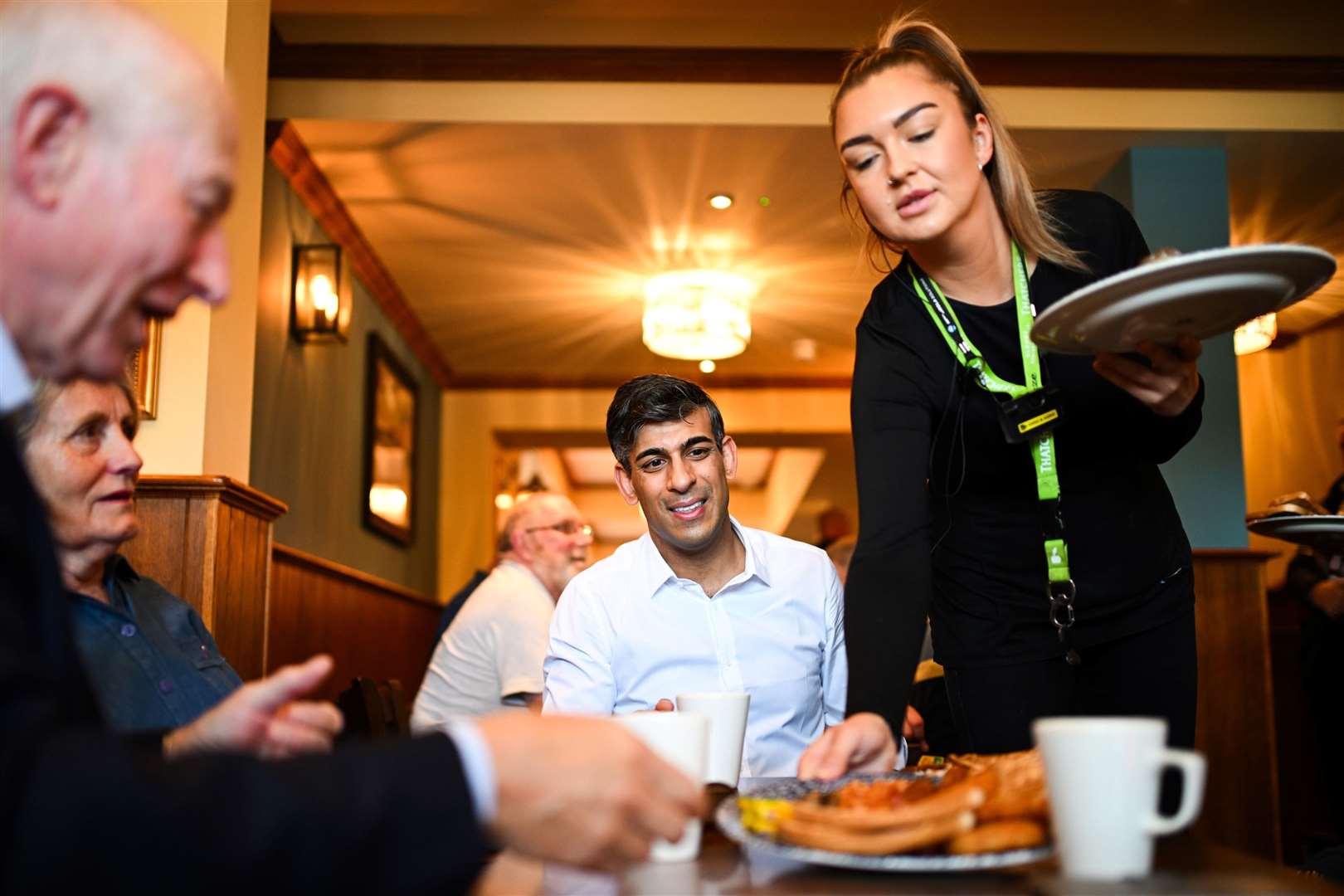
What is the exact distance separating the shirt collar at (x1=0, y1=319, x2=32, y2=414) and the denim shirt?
3.47ft

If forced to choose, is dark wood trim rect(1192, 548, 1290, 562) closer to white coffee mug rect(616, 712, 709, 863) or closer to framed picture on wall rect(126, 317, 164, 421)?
framed picture on wall rect(126, 317, 164, 421)

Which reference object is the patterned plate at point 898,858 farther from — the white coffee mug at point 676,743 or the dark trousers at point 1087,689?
the dark trousers at point 1087,689

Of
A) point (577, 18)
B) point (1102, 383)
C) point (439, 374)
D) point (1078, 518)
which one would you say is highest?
point (577, 18)

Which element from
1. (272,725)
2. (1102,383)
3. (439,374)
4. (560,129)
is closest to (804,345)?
(439,374)

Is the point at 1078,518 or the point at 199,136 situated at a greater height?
the point at 199,136

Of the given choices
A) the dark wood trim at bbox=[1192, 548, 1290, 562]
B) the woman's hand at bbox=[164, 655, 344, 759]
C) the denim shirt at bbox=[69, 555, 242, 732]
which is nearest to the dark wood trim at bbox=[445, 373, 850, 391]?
the dark wood trim at bbox=[1192, 548, 1290, 562]

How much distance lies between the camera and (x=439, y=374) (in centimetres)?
816

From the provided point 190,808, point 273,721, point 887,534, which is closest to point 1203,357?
point 887,534

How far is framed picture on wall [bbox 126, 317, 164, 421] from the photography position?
10.4ft

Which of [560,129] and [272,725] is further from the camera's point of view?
[560,129]

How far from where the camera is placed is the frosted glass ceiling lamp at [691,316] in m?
5.92

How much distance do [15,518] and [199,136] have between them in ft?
0.92

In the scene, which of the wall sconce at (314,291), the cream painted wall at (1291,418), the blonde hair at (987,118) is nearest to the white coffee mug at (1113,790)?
the blonde hair at (987,118)

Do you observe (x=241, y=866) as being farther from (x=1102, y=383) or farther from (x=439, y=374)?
(x=439, y=374)
